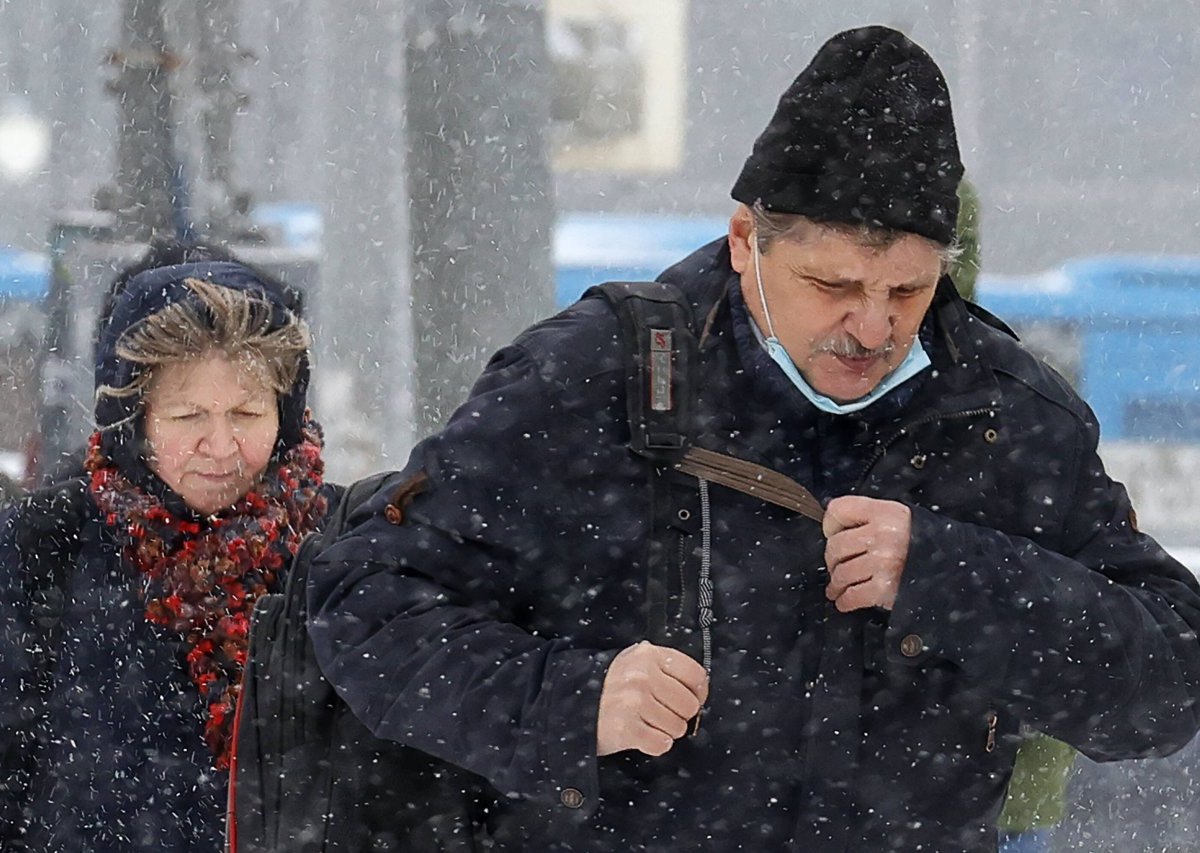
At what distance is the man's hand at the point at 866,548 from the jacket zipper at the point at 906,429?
0.13m

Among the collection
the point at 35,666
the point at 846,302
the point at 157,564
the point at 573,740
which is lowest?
the point at 35,666


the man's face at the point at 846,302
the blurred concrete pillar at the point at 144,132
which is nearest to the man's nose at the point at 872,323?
the man's face at the point at 846,302

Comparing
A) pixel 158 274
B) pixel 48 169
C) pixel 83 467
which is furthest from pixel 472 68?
pixel 48 169

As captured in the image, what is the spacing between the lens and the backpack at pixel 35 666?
2.94 m

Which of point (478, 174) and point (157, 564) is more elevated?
point (478, 174)

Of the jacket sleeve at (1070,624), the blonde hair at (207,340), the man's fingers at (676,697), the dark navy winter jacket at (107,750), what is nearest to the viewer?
the man's fingers at (676,697)

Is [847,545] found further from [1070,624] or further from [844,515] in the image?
→ [1070,624]

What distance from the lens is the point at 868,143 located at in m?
1.96

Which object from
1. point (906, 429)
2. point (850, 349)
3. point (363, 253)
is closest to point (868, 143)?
point (850, 349)

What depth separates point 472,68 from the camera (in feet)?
12.7

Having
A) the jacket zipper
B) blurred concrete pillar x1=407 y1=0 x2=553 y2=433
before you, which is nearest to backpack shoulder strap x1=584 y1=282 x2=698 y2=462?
the jacket zipper

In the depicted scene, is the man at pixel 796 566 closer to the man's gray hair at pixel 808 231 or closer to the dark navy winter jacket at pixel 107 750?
the man's gray hair at pixel 808 231

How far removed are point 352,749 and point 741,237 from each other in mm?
782

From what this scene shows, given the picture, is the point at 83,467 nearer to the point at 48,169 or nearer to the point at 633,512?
the point at 633,512
